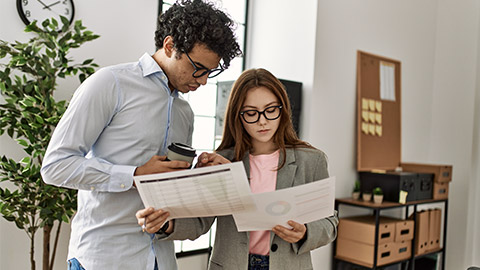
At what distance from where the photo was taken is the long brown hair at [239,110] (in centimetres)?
172

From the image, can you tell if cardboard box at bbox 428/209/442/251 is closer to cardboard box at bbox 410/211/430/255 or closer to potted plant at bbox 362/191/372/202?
cardboard box at bbox 410/211/430/255

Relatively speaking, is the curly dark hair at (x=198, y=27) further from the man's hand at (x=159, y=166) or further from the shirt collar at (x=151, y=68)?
the man's hand at (x=159, y=166)

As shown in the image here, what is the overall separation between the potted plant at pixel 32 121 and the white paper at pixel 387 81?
2768 mm

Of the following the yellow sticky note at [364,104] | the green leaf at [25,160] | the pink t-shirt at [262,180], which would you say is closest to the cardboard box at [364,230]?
the yellow sticky note at [364,104]

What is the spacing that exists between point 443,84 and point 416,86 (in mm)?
340

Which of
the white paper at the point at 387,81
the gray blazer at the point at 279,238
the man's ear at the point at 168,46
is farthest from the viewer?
the white paper at the point at 387,81

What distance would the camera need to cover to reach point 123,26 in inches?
115

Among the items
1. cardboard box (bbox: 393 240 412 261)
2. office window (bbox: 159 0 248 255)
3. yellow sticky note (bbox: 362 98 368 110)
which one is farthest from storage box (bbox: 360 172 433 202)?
office window (bbox: 159 0 248 255)

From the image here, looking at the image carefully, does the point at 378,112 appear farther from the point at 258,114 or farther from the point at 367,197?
the point at 258,114

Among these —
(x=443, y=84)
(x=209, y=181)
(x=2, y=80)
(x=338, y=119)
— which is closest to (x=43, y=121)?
(x=2, y=80)

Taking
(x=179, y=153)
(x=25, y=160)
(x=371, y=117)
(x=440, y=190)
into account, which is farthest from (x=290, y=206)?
(x=440, y=190)

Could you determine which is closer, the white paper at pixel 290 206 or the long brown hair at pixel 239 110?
the white paper at pixel 290 206

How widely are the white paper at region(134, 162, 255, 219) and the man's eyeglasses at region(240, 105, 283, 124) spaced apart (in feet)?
1.30

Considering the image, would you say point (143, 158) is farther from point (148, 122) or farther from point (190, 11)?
Answer: point (190, 11)
